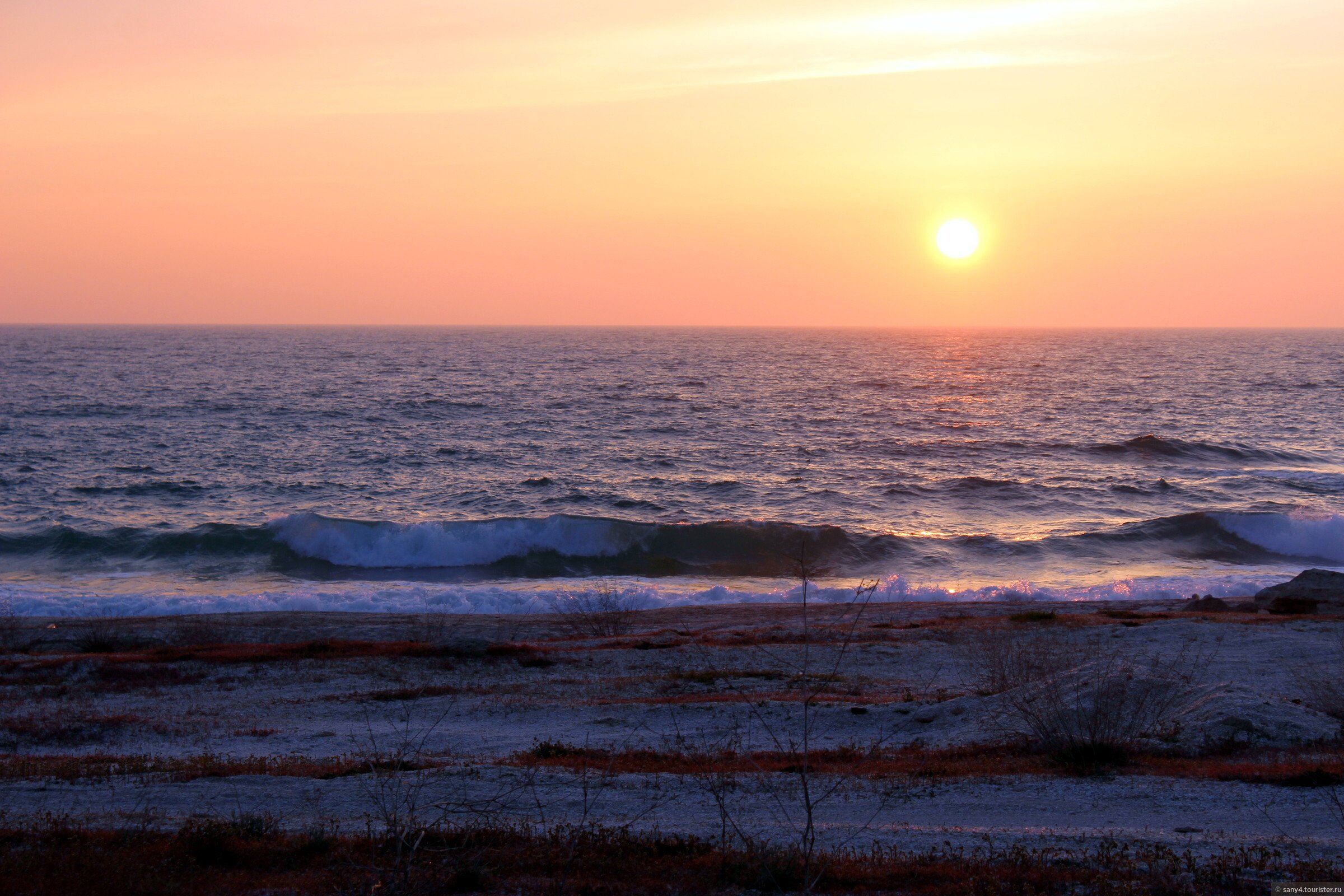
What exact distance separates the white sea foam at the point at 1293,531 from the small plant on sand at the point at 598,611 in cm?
2198

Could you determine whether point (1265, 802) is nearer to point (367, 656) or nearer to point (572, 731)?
point (572, 731)

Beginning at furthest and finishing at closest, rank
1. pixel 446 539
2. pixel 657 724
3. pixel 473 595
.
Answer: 1. pixel 446 539
2. pixel 473 595
3. pixel 657 724

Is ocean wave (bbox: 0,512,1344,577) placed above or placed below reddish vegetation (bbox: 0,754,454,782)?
below

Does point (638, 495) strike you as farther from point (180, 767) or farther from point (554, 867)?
point (554, 867)

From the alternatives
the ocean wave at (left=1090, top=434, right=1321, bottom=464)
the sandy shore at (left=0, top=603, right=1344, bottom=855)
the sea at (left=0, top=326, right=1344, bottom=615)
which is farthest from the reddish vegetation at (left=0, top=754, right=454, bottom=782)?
the ocean wave at (left=1090, top=434, right=1321, bottom=464)

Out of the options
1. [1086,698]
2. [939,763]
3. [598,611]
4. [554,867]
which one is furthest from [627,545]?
[554,867]

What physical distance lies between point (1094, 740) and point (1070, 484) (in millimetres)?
31269

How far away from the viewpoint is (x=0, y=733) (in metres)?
10.4

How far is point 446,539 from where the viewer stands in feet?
93.7

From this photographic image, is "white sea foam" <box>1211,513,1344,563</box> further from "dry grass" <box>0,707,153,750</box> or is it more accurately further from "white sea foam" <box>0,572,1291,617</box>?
"dry grass" <box>0,707,153,750</box>

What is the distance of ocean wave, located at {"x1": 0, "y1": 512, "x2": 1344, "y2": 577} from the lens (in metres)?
27.1

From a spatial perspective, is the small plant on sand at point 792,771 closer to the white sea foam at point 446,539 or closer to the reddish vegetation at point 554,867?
the reddish vegetation at point 554,867

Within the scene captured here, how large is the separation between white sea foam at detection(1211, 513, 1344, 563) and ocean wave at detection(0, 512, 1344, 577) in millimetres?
40

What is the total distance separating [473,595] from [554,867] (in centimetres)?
1769
